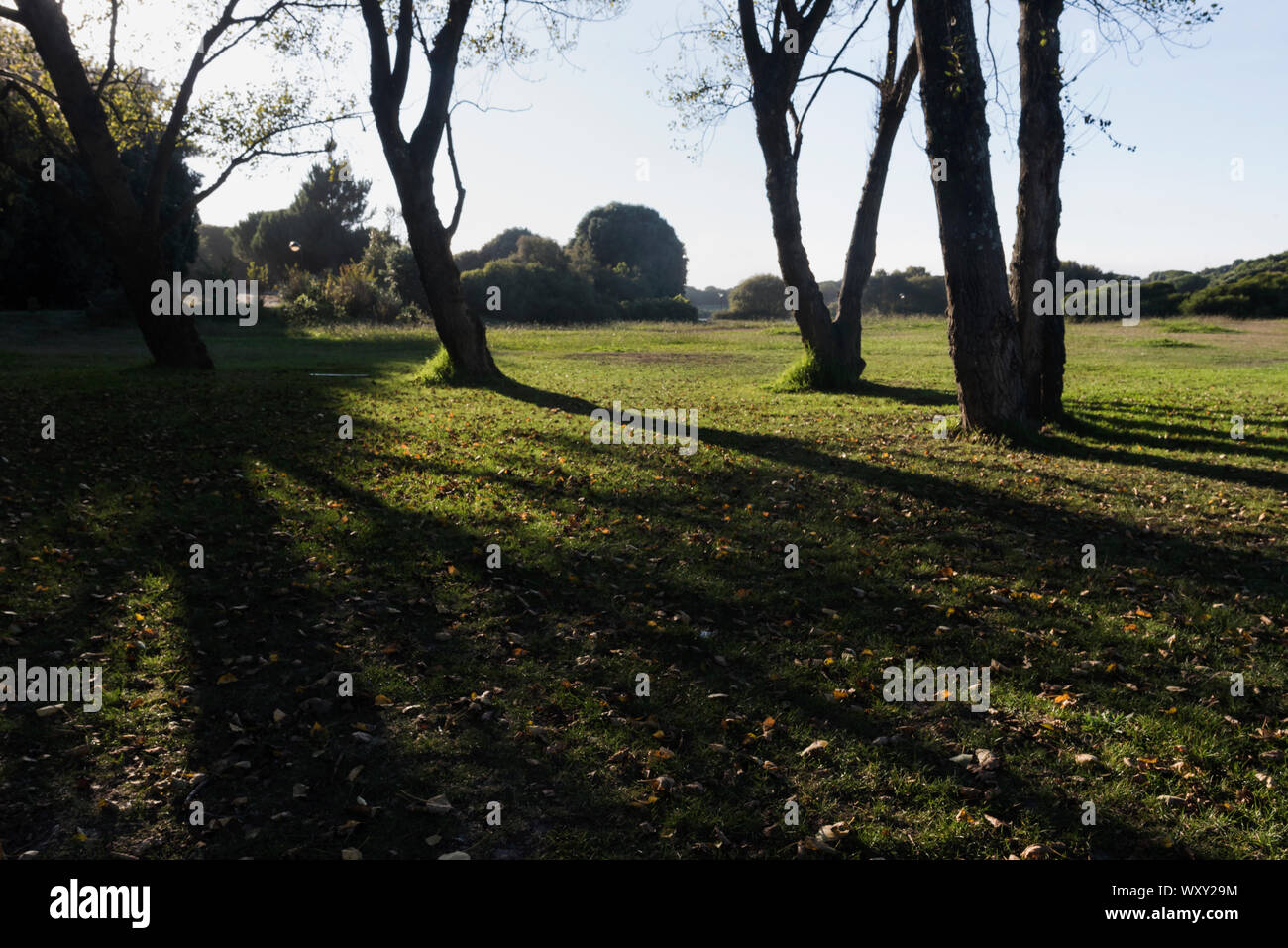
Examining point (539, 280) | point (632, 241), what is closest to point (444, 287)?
point (539, 280)

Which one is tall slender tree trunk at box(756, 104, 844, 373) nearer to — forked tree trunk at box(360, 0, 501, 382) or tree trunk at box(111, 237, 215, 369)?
forked tree trunk at box(360, 0, 501, 382)

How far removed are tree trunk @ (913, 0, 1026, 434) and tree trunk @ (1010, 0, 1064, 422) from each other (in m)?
1.04

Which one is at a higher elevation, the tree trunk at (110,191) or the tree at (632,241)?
Answer: the tree at (632,241)

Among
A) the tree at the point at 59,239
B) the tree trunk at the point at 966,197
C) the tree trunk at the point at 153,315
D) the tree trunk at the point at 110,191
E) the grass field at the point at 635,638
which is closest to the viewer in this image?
the grass field at the point at 635,638

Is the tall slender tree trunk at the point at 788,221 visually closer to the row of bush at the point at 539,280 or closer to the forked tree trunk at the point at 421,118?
the forked tree trunk at the point at 421,118

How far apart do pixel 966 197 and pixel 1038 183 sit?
167cm

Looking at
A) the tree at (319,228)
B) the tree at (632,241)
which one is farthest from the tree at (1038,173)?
the tree at (319,228)

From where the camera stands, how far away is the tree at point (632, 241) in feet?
231

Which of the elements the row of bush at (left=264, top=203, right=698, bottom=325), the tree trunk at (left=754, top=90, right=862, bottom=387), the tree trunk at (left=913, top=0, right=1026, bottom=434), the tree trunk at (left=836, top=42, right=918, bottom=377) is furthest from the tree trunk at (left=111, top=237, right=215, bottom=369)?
the tree trunk at (left=913, top=0, right=1026, bottom=434)

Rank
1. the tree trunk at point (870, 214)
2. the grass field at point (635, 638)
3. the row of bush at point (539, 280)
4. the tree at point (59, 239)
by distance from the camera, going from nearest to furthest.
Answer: the grass field at point (635, 638), the tree trunk at point (870, 214), the tree at point (59, 239), the row of bush at point (539, 280)

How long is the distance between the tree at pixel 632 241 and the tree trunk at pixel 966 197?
184 feet

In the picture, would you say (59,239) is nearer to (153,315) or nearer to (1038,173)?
(153,315)

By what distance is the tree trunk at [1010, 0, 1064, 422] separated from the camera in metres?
12.8
